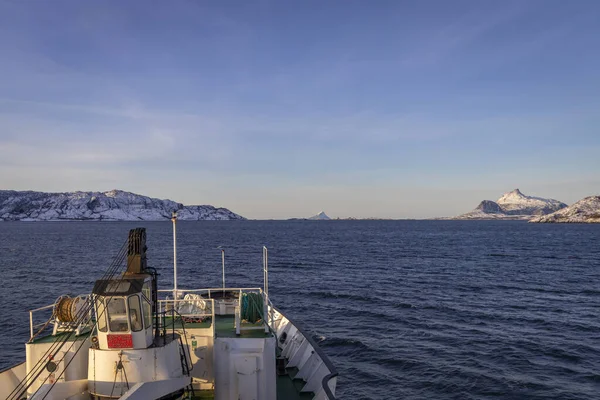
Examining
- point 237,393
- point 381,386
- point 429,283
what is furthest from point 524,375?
point 429,283

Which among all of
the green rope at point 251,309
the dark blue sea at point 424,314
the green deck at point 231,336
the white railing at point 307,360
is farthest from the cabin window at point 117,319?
the dark blue sea at point 424,314

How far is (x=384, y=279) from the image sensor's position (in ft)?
196

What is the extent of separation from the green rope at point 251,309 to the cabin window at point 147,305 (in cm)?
539

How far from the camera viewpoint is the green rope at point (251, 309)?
18391 mm

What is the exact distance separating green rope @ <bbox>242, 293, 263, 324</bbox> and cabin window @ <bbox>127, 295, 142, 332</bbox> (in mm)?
5883

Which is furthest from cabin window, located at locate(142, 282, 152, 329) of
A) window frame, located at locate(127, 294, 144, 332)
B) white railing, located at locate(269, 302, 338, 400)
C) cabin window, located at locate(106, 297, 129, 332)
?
white railing, located at locate(269, 302, 338, 400)

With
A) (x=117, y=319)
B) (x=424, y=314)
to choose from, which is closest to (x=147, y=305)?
(x=117, y=319)

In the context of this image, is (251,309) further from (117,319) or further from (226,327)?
(117,319)

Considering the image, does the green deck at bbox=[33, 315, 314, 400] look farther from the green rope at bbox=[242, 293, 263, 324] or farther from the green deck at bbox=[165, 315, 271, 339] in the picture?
the green rope at bbox=[242, 293, 263, 324]

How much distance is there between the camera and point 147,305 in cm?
1383

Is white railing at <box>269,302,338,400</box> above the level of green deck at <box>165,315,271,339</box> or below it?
below

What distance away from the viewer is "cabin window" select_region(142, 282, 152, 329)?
537 inches

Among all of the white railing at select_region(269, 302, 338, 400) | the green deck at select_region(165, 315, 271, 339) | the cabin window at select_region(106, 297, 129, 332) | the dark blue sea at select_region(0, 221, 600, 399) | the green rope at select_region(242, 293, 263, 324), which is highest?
the cabin window at select_region(106, 297, 129, 332)

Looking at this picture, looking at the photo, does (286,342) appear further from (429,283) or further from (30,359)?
(429,283)
